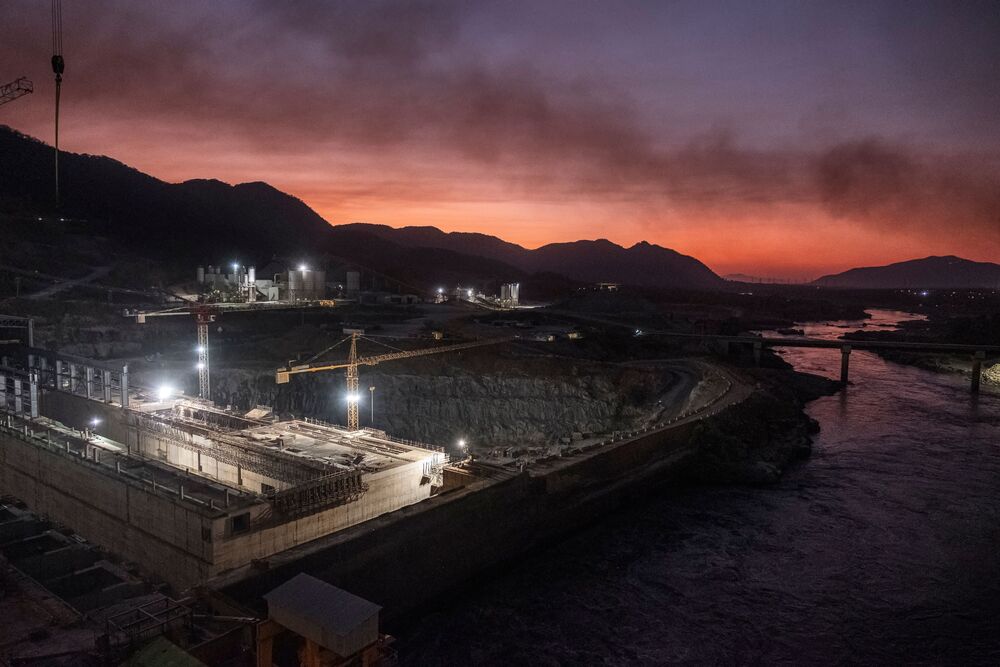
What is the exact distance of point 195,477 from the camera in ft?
109

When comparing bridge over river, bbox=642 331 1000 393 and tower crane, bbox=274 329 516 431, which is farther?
bridge over river, bbox=642 331 1000 393

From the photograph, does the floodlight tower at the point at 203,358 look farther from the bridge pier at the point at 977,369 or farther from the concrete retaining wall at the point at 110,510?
the bridge pier at the point at 977,369

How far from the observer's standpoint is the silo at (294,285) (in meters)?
110

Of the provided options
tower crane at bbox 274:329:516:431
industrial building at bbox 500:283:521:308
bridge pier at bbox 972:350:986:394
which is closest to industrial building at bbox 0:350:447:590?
tower crane at bbox 274:329:516:431

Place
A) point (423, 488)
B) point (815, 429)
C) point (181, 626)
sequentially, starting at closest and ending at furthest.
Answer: point (181, 626), point (423, 488), point (815, 429)

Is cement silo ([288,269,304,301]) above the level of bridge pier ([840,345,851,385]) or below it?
above

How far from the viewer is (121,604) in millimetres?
23484

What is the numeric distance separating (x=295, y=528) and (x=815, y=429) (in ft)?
160

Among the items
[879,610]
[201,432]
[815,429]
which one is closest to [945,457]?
[815,429]

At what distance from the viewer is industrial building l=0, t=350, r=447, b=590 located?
27.4 m

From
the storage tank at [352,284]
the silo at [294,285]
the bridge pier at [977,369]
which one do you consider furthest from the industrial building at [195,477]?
the storage tank at [352,284]

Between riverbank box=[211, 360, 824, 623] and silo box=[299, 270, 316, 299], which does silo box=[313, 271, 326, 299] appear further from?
riverbank box=[211, 360, 824, 623]

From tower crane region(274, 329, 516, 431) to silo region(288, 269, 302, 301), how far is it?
40496mm

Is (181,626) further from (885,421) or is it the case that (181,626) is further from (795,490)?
(885,421)
